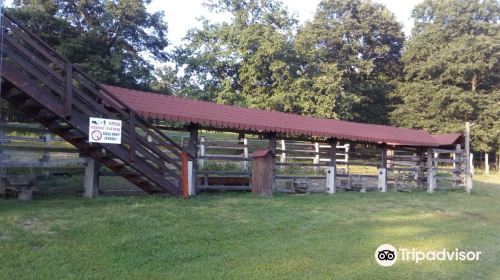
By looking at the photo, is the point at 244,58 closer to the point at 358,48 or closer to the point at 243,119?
the point at 358,48

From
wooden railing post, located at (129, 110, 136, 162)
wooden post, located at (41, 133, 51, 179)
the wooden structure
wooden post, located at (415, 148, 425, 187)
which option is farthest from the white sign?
wooden post, located at (415, 148, 425, 187)

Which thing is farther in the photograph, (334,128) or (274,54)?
(274,54)

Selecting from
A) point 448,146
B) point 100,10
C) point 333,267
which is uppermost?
point 100,10

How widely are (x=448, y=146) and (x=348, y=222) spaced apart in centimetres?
1396

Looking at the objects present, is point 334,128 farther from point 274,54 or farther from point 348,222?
point 274,54

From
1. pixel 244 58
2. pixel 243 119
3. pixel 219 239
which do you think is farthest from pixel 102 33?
pixel 219 239

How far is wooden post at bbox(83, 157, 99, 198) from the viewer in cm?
1061

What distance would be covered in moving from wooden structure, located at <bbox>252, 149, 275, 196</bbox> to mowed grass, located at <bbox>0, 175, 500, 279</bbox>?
1.82 m

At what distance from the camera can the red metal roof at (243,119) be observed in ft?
38.5

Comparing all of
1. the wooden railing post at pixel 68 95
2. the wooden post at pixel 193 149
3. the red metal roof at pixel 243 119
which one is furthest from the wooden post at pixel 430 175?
the wooden railing post at pixel 68 95

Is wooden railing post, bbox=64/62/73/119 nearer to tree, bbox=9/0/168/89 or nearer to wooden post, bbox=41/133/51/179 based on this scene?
wooden post, bbox=41/133/51/179

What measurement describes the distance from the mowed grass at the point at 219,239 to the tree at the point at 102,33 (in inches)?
826

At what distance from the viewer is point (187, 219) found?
839cm

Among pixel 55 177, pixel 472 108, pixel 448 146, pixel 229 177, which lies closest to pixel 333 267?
pixel 229 177
